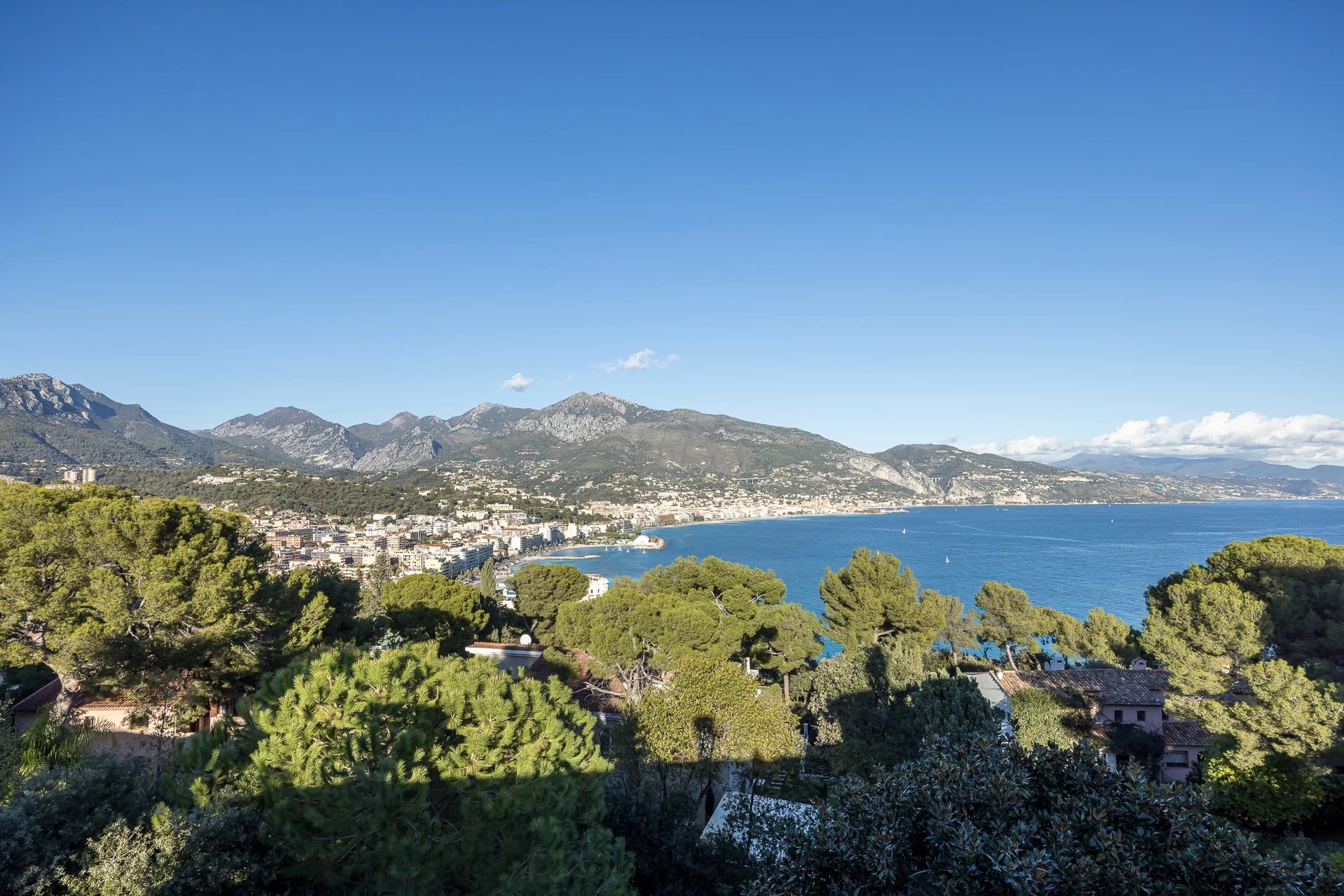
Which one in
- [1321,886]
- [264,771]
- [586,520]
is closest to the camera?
[1321,886]

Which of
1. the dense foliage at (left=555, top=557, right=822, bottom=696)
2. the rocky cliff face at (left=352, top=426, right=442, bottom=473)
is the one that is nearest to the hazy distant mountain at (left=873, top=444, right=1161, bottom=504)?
the rocky cliff face at (left=352, top=426, right=442, bottom=473)

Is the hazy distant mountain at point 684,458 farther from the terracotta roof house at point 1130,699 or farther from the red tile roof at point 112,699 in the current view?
the red tile roof at point 112,699

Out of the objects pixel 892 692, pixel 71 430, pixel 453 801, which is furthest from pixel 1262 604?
pixel 71 430

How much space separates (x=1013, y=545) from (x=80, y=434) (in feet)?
496

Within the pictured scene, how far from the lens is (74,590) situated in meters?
9.84

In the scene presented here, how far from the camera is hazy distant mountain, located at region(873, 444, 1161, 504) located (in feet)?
556

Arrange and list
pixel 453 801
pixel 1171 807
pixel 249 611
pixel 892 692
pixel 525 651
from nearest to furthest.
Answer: pixel 1171 807, pixel 453 801, pixel 249 611, pixel 892 692, pixel 525 651

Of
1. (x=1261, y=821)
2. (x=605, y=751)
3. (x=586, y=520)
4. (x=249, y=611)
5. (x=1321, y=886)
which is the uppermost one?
(x=1321, y=886)

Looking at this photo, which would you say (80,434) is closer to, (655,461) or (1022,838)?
(655,461)

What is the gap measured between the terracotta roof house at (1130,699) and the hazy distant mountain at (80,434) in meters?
103

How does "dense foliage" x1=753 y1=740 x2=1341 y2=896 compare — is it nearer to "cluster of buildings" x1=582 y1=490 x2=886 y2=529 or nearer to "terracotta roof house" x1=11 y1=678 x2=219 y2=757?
"terracotta roof house" x1=11 y1=678 x2=219 y2=757

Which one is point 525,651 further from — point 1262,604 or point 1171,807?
point 1262,604

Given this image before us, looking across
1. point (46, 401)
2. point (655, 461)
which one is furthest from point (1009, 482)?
point (46, 401)

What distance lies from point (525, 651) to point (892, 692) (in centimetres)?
925
